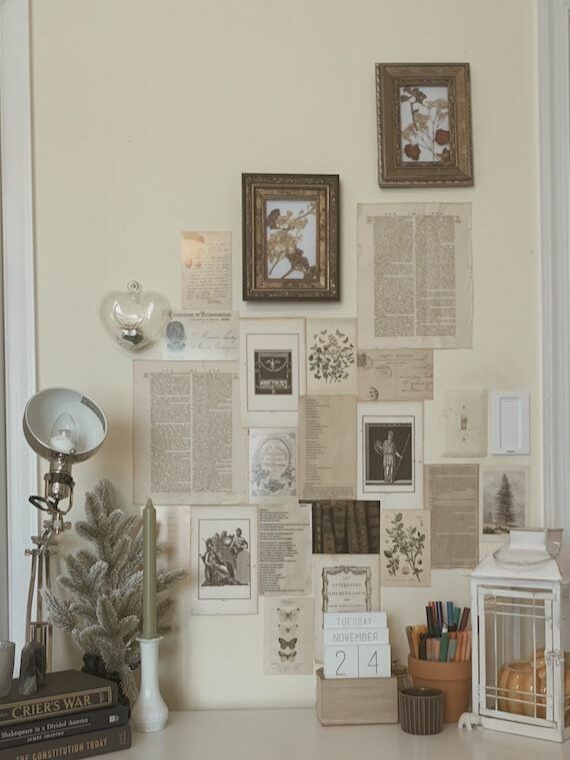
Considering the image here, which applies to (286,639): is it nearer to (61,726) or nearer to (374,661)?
(374,661)

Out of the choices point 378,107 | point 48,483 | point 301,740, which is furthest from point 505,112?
point 301,740

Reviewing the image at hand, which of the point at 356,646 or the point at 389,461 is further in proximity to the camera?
the point at 389,461

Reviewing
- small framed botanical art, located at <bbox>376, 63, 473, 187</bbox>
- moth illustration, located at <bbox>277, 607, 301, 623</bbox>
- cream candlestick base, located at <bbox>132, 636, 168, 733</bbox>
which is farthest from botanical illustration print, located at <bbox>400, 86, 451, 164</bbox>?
cream candlestick base, located at <bbox>132, 636, 168, 733</bbox>

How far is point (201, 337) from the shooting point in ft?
Result: 6.19

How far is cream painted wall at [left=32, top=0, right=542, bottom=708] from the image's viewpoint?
1878mm

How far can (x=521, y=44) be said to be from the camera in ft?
6.27

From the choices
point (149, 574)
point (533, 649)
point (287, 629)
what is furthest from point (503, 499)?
point (149, 574)

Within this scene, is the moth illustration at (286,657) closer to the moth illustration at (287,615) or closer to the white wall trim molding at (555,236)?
the moth illustration at (287,615)

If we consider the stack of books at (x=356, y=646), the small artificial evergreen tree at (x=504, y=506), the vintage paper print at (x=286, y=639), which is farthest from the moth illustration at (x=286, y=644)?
the small artificial evergreen tree at (x=504, y=506)

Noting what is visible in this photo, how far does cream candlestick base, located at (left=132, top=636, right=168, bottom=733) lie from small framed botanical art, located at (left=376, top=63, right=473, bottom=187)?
1029 mm

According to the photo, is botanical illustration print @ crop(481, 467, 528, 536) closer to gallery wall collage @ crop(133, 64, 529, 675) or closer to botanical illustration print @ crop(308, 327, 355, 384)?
gallery wall collage @ crop(133, 64, 529, 675)

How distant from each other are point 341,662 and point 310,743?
17 centimetres

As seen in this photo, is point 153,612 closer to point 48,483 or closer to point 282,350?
point 48,483

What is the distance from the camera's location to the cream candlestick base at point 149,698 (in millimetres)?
1699
